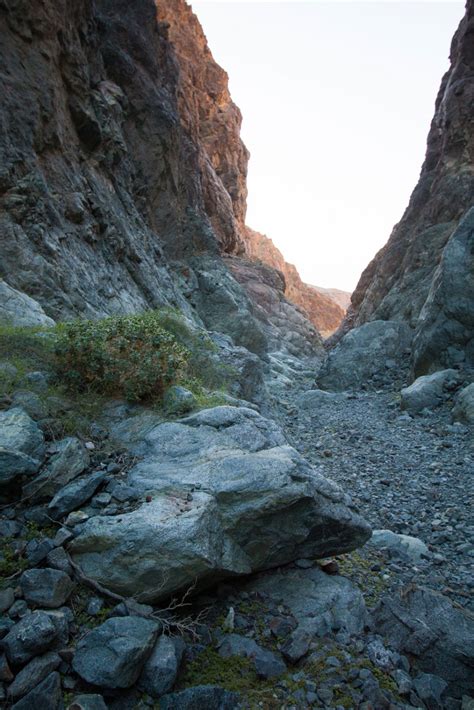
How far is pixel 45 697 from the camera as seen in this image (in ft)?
9.67

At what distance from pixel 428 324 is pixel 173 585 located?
52.1ft

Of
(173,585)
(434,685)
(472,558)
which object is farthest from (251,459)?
(472,558)

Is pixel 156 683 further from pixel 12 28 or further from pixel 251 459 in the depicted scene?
pixel 12 28

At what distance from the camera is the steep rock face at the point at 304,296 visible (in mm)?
91375

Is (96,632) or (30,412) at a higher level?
(30,412)

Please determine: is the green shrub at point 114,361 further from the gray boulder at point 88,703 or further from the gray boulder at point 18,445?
the gray boulder at point 88,703

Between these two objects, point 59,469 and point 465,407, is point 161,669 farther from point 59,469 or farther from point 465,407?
point 465,407

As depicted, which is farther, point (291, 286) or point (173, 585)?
point (291, 286)

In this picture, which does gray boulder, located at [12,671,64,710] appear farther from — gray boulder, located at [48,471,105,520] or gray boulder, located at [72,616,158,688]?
gray boulder, located at [48,471,105,520]

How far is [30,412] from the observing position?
17.9ft

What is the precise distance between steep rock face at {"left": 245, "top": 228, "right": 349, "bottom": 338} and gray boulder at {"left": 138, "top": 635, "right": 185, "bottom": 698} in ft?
271

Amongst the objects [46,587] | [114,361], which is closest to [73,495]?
[46,587]

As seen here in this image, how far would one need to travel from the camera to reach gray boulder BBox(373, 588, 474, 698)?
407cm

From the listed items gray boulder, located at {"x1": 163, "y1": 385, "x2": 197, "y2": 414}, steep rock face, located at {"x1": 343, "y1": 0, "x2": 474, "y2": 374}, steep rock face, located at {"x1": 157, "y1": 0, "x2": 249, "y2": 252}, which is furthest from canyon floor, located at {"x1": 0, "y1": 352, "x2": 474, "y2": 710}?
steep rock face, located at {"x1": 157, "y1": 0, "x2": 249, "y2": 252}
